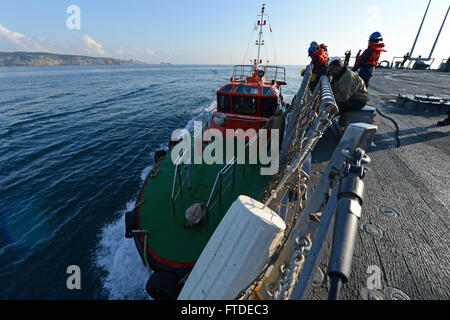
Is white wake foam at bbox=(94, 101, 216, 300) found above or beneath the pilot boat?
beneath

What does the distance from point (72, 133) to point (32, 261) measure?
1292 centimetres

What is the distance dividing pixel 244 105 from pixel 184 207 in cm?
562

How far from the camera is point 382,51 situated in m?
6.28

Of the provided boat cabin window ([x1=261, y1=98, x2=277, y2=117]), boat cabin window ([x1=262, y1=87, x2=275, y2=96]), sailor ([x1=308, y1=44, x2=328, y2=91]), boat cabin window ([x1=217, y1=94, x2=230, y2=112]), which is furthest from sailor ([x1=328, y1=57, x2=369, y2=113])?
boat cabin window ([x1=217, y1=94, x2=230, y2=112])

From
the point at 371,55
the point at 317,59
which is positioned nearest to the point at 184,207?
the point at 317,59

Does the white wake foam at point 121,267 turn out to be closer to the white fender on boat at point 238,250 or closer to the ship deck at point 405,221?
the white fender on boat at point 238,250

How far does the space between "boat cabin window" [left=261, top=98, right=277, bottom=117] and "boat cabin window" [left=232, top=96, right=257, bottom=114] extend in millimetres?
385

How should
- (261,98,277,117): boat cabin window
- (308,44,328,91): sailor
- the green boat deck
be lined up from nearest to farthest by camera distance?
the green boat deck < (308,44,328,91): sailor < (261,98,277,117): boat cabin window

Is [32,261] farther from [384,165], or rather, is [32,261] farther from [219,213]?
[384,165]

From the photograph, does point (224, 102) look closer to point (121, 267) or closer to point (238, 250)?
point (121, 267)

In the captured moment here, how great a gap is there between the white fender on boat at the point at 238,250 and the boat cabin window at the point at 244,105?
738cm

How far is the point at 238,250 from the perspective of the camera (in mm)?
1882

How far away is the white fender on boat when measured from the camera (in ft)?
5.84

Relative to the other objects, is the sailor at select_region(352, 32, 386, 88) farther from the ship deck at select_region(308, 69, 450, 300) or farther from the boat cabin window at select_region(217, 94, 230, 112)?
the boat cabin window at select_region(217, 94, 230, 112)
